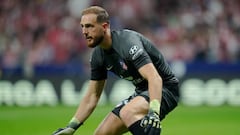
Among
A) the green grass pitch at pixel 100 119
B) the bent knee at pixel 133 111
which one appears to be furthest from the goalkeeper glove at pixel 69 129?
the green grass pitch at pixel 100 119

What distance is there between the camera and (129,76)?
7699 millimetres

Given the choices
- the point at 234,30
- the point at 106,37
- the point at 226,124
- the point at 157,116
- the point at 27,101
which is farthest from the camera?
the point at 234,30

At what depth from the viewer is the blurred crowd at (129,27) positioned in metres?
18.5

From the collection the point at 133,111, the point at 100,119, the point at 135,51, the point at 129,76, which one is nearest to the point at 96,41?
the point at 135,51

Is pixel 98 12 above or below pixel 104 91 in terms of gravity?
above

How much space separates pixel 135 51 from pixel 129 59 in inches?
6.1

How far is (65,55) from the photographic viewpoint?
62.2 ft

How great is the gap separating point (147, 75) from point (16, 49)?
12.3 m

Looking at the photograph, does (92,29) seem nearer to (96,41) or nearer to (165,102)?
(96,41)

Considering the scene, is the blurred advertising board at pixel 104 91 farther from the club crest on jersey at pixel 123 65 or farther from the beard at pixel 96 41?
the beard at pixel 96 41

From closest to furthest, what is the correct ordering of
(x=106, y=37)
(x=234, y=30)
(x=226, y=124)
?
(x=106, y=37), (x=226, y=124), (x=234, y=30)

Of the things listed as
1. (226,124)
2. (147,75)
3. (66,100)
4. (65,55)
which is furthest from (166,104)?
(65,55)

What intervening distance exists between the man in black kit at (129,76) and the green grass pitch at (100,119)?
15.1 ft

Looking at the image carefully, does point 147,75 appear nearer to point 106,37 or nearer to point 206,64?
point 106,37
